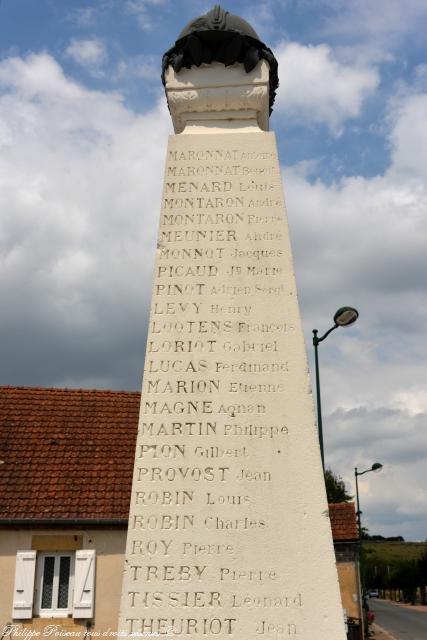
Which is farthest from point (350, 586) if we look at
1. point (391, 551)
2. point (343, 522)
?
point (391, 551)

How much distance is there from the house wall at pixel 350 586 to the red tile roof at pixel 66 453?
23.4 ft

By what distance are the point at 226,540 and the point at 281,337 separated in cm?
182

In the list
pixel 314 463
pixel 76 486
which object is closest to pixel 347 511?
pixel 76 486

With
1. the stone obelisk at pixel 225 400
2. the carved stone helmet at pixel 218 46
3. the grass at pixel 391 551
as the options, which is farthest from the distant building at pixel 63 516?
the grass at pixel 391 551

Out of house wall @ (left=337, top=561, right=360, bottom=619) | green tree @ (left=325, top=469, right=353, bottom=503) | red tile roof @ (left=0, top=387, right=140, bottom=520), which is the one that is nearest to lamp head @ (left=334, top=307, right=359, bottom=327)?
red tile roof @ (left=0, top=387, right=140, bottom=520)

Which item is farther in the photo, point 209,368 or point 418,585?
point 418,585

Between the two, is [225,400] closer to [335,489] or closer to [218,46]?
[218,46]

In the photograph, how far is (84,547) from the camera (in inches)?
441

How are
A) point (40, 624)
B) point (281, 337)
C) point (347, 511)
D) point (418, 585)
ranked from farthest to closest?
point (418, 585) → point (347, 511) → point (40, 624) → point (281, 337)

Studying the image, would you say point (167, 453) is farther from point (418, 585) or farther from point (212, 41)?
point (418, 585)

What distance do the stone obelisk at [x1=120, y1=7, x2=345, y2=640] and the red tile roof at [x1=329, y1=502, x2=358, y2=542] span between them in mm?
11472

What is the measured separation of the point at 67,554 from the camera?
444 inches

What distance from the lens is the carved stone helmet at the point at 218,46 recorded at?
21.5 feet

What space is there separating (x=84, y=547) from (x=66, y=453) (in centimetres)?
205
